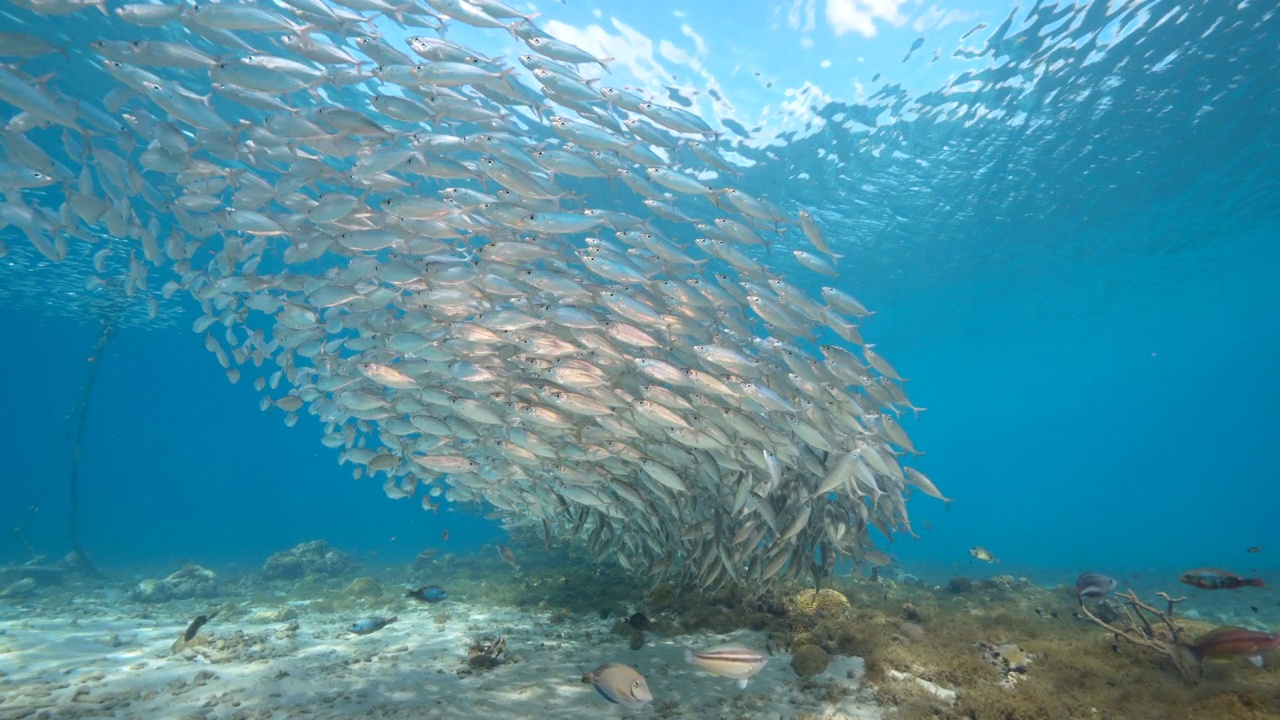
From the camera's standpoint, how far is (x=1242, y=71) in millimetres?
14273

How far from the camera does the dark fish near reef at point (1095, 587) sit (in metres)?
6.04

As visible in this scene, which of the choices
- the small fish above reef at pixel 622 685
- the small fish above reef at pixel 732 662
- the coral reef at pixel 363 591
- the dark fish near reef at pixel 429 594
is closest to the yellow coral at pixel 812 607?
the small fish above reef at pixel 732 662

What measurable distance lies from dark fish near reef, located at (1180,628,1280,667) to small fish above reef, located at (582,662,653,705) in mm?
4403

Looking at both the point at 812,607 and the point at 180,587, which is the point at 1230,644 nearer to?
the point at 812,607

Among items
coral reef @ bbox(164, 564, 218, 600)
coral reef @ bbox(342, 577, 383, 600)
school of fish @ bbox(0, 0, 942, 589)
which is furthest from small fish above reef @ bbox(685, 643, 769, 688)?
coral reef @ bbox(164, 564, 218, 600)

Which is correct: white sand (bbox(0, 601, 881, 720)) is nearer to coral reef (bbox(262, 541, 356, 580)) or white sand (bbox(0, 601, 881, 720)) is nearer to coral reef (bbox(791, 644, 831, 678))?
coral reef (bbox(791, 644, 831, 678))

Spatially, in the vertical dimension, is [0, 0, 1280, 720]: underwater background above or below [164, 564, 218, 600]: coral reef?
above

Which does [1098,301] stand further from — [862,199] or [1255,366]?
[1255,366]

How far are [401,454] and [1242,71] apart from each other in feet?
75.0

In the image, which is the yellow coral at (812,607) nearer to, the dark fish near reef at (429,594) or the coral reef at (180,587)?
the dark fish near reef at (429,594)

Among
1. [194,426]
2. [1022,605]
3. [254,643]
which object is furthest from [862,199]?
[194,426]

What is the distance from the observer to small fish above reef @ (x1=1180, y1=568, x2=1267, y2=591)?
467 cm

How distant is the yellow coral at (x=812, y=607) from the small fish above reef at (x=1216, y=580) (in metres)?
3.61

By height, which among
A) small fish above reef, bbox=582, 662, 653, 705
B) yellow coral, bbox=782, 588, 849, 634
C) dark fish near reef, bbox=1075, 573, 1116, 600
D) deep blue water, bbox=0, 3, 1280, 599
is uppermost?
deep blue water, bbox=0, 3, 1280, 599
